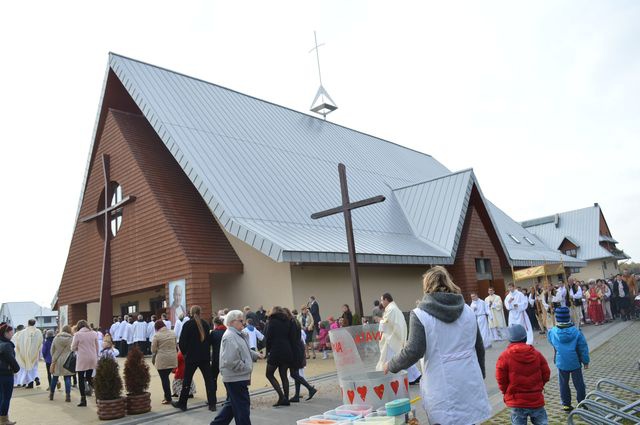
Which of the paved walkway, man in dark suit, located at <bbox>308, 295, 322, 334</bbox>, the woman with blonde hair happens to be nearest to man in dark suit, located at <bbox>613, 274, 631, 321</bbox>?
the paved walkway

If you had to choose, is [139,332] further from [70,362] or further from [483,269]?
[483,269]

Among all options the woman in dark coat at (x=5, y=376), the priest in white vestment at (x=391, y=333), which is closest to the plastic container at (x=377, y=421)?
the priest in white vestment at (x=391, y=333)

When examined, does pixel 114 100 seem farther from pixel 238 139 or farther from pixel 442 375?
pixel 442 375

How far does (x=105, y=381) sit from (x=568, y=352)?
758 cm

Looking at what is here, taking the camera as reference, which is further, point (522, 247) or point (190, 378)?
point (522, 247)

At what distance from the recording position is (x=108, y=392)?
31.1 ft

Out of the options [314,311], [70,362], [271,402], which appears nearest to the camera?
[271,402]

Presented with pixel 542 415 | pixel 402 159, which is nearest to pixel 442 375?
pixel 542 415

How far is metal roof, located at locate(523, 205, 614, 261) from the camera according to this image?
1842 inches

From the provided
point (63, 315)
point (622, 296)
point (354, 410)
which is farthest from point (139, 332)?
point (622, 296)

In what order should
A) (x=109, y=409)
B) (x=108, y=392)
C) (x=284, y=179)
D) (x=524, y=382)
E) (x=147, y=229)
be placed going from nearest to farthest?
(x=524, y=382)
(x=109, y=409)
(x=108, y=392)
(x=147, y=229)
(x=284, y=179)

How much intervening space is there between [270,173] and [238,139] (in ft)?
6.85

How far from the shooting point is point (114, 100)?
75.0 ft

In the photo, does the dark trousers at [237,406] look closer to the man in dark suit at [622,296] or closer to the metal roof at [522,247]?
the man in dark suit at [622,296]
